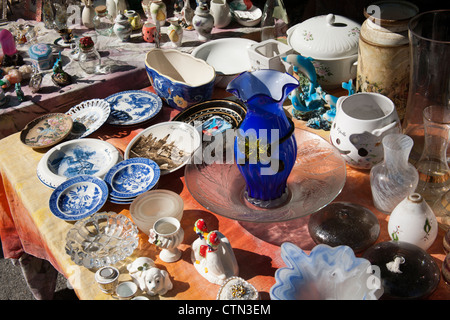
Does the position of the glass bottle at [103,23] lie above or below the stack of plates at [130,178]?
above

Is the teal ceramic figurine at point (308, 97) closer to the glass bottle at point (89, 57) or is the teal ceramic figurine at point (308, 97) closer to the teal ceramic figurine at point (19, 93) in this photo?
the glass bottle at point (89, 57)

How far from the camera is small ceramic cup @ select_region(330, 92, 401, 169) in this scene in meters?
1.28

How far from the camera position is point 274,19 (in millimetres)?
2020

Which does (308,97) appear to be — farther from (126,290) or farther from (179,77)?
(126,290)

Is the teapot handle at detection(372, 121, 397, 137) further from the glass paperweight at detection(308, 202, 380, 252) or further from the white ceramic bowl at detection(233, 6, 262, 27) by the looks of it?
the white ceramic bowl at detection(233, 6, 262, 27)

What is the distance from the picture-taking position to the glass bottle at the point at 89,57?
6.41ft

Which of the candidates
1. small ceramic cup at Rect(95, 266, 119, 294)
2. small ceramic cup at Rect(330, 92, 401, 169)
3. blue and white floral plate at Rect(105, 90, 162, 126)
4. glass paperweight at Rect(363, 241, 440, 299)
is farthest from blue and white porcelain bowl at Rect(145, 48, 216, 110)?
glass paperweight at Rect(363, 241, 440, 299)

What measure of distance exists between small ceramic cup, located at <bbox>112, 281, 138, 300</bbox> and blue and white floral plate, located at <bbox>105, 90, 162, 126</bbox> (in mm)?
731

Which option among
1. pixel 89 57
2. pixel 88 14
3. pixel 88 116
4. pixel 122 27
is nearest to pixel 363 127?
pixel 88 116

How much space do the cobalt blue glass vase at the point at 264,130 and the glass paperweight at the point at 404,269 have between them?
0.31m

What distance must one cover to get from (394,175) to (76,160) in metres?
1.00

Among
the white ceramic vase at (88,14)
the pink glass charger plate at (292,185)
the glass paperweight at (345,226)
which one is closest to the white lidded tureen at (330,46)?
the pink glass charger plate at (292,185)

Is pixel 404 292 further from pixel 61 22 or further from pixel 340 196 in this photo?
pixel 61 22

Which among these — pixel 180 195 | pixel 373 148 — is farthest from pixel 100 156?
pixel 373 148
